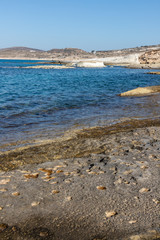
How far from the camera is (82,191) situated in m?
4.21

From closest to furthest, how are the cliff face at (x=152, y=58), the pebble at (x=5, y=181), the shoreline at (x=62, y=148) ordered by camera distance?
the pebble at (x=5, y=181), the shoreline at (x=62, y=148), the cliff face at (x=152, y=58)

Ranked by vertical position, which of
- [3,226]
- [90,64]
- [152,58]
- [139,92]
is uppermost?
[152,58]

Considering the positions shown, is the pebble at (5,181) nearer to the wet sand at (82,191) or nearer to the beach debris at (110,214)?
the wet sand at (82,191)

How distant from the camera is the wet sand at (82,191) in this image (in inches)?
127

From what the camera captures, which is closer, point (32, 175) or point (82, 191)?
point (82, 191)

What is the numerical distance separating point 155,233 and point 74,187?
1.68m

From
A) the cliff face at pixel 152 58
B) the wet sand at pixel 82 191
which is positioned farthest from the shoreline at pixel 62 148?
the cliff face at pixel 152 58

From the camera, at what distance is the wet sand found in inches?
127

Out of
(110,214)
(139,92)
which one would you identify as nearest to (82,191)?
(110,214)

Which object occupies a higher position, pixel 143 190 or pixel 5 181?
pixel 5 181

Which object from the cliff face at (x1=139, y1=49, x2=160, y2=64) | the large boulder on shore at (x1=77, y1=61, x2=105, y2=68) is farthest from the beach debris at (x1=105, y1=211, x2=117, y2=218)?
the cliff face at (x1=139, y1=49, x2=160, y2=64)

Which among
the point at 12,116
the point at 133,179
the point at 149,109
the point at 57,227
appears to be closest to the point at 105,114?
the point at 149,109

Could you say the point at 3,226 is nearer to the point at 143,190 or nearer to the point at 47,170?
the point at 47,170

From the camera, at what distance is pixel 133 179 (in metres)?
4.64
